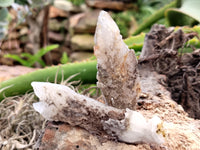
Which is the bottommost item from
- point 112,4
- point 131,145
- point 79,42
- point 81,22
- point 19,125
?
point 79,42

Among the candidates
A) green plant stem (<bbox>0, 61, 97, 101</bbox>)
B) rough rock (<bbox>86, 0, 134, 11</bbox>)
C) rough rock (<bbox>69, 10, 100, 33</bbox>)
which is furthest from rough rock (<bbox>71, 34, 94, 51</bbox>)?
green plant stem (<bbox>0, 61, 97, 101</bbox>)

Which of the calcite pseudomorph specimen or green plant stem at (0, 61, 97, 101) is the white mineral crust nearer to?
the calcite pseudomorph specimen

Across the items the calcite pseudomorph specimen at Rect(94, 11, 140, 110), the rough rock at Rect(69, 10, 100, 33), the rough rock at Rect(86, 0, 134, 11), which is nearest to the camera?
the calcite pseudomorph specimen at Rect(94, 11, 140, 110)

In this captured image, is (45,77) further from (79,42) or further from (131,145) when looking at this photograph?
(79,42)

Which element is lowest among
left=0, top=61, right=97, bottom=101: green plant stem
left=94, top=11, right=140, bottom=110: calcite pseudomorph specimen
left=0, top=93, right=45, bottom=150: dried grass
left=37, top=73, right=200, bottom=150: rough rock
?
left=0, top=93, right=45, bottom=150: dried grass

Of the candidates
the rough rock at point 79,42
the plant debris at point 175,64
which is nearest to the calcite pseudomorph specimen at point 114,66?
the plant debris at point 175,64

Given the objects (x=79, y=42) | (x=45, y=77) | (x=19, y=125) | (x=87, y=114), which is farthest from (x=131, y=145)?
(x=79, y=42)

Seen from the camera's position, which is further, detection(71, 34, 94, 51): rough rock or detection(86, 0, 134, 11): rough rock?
detection(86, 0, 134, 11): rough rock

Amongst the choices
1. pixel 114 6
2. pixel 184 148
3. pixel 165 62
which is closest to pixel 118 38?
pixel 184 148
